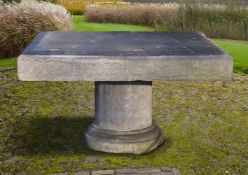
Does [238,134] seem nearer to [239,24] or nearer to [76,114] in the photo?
[76,114]

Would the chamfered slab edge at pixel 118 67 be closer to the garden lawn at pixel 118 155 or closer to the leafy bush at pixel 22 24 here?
the garden lawn at pixel 118 155

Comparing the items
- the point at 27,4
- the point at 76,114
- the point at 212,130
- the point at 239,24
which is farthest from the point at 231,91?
the point at 239,24

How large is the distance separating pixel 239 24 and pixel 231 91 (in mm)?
6334

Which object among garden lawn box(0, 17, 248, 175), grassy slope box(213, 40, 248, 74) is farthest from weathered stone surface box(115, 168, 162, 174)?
grassy slope box(213, 40, 248, 74)

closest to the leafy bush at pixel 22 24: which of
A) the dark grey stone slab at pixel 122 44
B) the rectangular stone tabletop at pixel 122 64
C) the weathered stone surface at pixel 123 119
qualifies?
the dark grey stone slab at pixel 122 44

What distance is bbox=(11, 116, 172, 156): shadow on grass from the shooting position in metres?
4.87

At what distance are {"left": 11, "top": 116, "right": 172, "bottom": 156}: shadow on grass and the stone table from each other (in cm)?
20

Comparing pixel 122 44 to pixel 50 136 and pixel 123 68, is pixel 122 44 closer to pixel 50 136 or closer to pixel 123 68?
pixel 123 68

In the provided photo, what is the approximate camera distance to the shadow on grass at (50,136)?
4875 millimetres

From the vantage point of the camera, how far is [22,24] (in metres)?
10.4

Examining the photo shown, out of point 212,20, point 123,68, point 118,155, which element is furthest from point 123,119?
point 212,20

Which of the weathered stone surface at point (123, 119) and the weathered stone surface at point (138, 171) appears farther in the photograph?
the weathered stone surface at point (123, 119)

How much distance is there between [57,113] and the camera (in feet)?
20.2

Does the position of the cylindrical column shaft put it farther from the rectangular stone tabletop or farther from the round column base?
the rectangular stone tabletop
